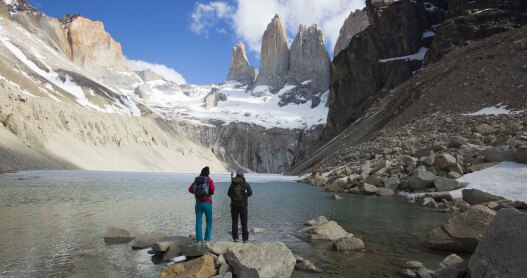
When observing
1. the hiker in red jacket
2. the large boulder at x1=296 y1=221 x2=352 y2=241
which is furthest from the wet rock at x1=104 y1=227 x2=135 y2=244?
the large boulder at x1=296 y1=221 x2=352 y2=241

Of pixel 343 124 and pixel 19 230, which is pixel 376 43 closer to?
pixel 343 124

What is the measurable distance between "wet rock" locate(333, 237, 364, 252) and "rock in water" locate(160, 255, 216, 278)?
4.57m

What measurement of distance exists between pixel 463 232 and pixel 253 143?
A: 569 ft

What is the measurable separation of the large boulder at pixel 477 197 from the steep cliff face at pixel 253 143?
15454 centimetres

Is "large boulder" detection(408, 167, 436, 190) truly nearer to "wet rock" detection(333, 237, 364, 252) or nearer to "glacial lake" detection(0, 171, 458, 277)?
"glacial lake" detection(0, 171, 458, 277)

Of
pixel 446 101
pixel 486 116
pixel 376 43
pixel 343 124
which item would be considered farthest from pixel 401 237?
pixel 376 43

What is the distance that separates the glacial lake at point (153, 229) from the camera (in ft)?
33.8

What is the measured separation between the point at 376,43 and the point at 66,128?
266 ft

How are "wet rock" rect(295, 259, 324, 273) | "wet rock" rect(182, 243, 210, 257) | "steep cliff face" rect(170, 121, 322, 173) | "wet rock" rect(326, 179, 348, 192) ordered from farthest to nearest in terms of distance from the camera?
"steep cliff face" rect(170, 121, 322, 173), "wet rock" rect(326, 179, 348, 192), "wet rock" rect(182, 243, 210, 257), "wet rock" rect(295, 259, 324, 273)

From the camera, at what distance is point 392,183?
3027cm

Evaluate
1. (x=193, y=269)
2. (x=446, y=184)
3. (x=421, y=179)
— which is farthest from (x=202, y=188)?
(x=421, y=179)

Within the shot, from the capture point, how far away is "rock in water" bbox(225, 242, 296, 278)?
9.09 meters

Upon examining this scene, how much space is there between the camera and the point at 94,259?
10.9m

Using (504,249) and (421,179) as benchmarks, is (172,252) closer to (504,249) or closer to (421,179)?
(504,249)
